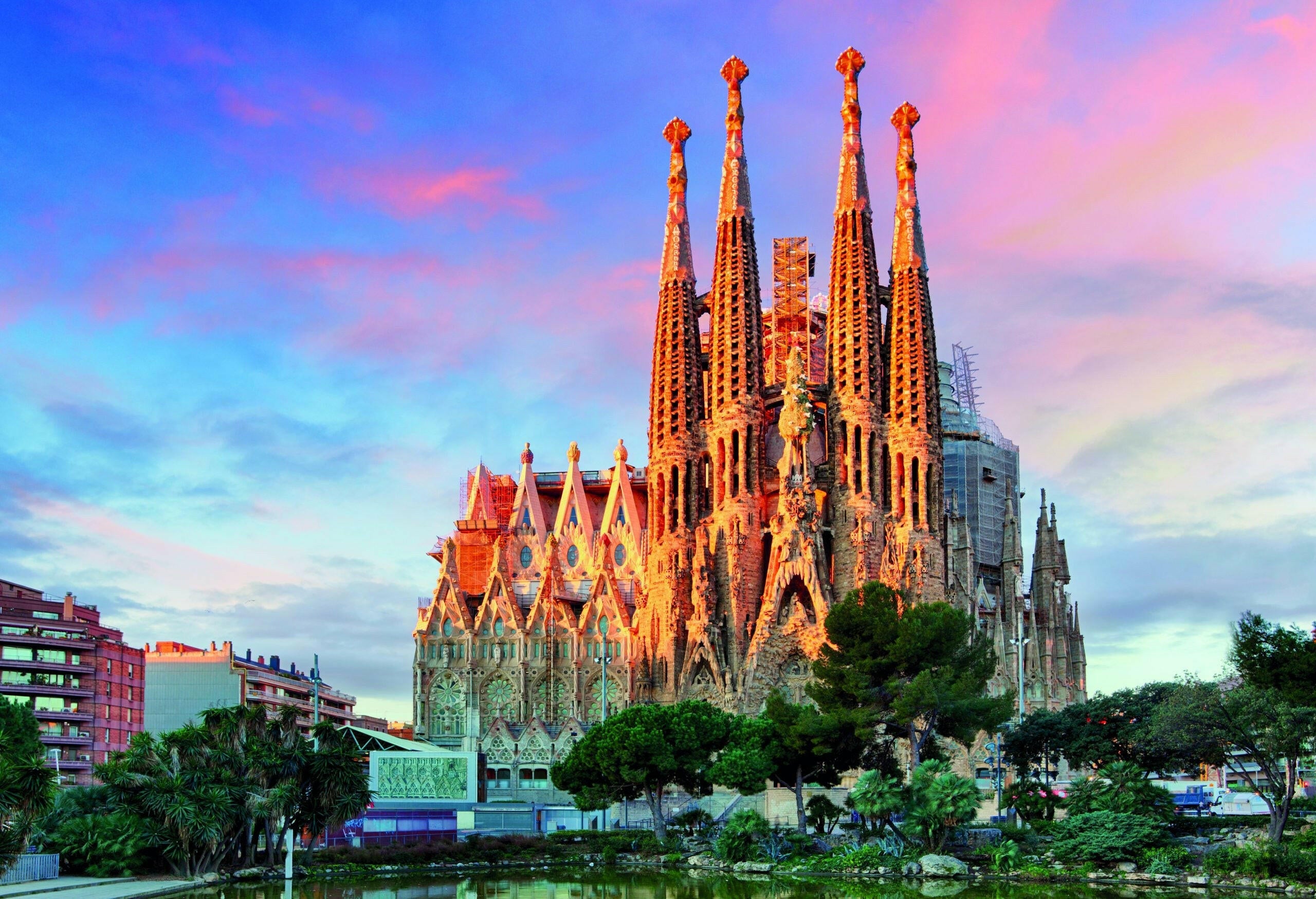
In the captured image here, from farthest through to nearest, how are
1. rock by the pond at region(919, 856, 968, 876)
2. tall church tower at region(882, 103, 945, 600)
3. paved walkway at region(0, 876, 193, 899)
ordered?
tall church tower at region(882, 103, 945, 600)
rock by the pond at region(919, 856, 968, 876)
paved walkway at region(0, 876, 193, 899)

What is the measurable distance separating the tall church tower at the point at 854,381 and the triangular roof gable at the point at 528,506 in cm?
2446

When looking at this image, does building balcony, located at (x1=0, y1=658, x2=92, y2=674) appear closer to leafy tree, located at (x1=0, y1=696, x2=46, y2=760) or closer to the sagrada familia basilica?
leafy tree, located at (x1=0, y1=696, x2=46, y2=760)

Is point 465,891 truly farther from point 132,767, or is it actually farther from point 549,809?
point 549,809

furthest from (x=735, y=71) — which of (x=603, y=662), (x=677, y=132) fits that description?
(x=603, y=662)

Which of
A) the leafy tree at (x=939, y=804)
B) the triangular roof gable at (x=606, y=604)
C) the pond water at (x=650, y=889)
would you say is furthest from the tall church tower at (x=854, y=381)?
the pond water at (x=650, y=889)

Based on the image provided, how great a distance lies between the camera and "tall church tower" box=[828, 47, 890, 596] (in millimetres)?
85875

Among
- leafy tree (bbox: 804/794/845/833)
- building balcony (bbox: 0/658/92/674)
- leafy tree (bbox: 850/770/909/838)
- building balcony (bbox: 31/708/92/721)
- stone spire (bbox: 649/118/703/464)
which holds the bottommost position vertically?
leafy tree (bbox: 804/794/845/833)

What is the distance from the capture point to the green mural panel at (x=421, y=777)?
61.1 metres

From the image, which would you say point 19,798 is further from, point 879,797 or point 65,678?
point 65,678

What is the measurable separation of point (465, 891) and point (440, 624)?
5264cm

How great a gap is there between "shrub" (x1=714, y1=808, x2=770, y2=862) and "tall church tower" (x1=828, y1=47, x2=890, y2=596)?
3323cm

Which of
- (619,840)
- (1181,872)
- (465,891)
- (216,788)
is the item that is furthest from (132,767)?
(1181,872)

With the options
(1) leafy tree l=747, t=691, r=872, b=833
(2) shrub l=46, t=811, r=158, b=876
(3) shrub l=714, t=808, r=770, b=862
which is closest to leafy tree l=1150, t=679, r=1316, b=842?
(1) leafy tree l=747, t=691, r=872, b=833

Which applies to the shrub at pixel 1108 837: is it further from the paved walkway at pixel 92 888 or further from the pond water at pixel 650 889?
the paved walkway at pixel 92 888
